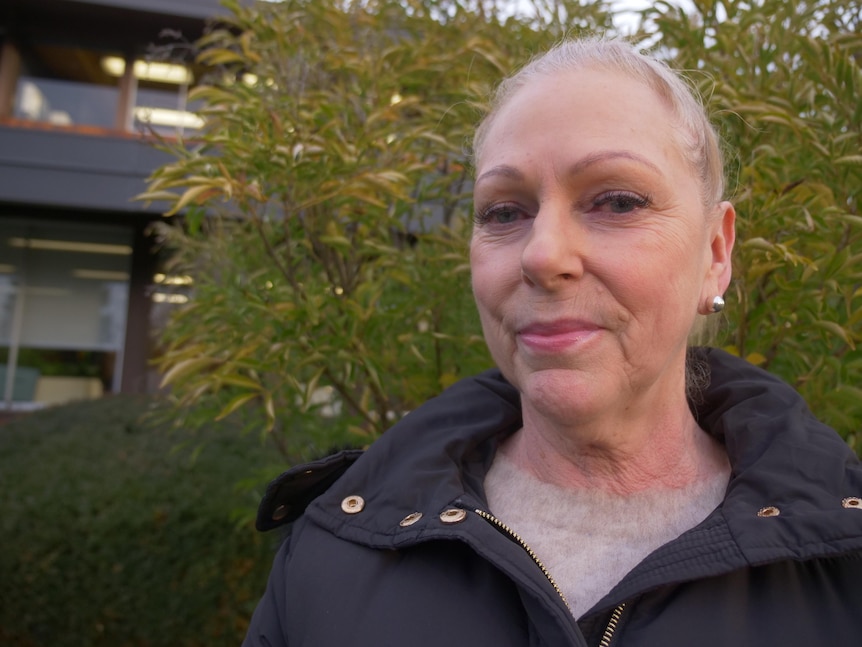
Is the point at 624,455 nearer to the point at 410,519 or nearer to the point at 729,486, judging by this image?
the point at 729,486

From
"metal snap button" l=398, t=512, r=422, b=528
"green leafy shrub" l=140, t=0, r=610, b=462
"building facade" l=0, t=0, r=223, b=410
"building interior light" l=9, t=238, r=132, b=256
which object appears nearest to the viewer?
"metal snap button" l=398, t=512, r=422, b=528

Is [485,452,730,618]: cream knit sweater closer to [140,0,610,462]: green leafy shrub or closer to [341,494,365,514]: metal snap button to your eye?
[341,494,365,514]: metal snap button

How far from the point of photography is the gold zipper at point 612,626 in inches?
46.1

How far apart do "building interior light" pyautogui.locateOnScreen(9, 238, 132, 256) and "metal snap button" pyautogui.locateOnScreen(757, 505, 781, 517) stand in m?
10.0

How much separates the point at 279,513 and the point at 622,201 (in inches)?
37.9

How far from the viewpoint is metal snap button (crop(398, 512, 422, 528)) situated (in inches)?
54.4

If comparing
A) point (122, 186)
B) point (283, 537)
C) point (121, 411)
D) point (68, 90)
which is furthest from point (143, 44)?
point (283, 537)

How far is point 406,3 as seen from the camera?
11.3 feet

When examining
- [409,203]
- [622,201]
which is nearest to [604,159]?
[622,201]

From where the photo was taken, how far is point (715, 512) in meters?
1.27

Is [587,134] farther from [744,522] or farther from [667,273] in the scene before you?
[744,522]

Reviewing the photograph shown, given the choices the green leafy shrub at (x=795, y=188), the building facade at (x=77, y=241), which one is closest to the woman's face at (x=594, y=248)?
the green leafy shrub at (x=795, y=188)

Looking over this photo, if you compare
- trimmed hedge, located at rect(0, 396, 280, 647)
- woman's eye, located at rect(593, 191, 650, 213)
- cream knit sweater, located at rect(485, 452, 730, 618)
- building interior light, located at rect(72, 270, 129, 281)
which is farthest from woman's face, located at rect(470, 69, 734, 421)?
building interior light, located at rect(72, 270, 129, 281)

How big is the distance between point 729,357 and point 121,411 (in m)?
5.54
